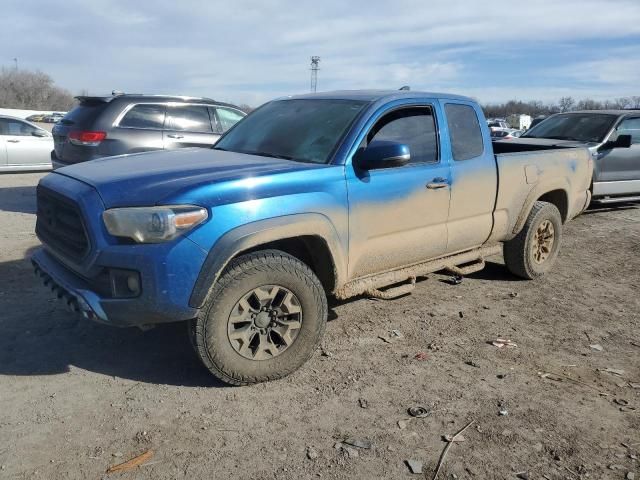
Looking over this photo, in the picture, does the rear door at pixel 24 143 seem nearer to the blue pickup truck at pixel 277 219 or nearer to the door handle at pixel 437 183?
the blue pickup truck at pixel 277 219

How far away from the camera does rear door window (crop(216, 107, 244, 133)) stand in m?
9.10

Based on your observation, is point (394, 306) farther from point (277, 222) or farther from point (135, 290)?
point (135, 290)

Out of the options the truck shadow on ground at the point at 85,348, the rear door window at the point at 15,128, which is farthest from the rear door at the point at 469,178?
the rear door window at the point at 15,128

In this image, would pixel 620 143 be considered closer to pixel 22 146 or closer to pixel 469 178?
pixel 469 178

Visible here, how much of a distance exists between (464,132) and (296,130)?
1.56m

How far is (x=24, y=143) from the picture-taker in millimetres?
12484

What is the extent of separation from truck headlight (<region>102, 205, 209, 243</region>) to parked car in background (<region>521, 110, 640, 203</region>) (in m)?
7.67

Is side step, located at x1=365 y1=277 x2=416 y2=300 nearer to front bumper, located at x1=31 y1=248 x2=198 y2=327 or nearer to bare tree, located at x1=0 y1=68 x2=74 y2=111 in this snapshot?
front bumper, located at x1=31 y1=248 x2=198 y2=327

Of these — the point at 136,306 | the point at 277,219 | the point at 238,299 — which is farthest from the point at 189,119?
the point at 136,306

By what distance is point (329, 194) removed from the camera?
149 inches

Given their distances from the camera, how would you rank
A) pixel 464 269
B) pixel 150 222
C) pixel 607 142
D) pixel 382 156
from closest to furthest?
pixel 150 222
pixel 382 156
pixel 464 269
pixel 607 142

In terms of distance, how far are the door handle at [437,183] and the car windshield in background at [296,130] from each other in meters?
0.83

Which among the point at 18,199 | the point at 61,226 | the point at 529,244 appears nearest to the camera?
the point at 61,226

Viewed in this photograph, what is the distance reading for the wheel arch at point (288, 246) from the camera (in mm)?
3238
